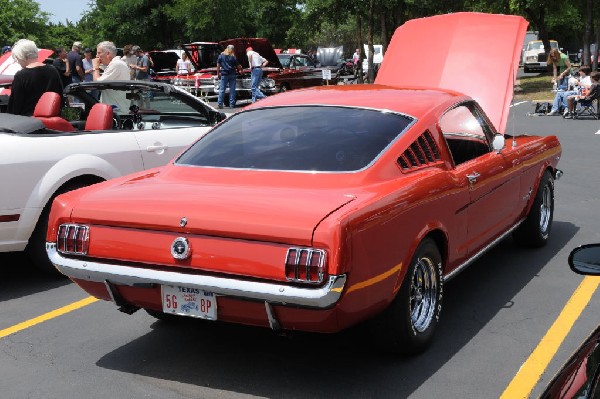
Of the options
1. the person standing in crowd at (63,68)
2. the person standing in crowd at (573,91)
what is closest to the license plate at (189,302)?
the person standing in crowd at (63,68)

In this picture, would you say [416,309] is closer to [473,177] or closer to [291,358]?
[291,358]

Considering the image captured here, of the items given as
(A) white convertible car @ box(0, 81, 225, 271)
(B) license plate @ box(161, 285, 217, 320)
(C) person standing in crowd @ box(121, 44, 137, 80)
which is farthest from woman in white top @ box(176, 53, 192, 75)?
(B) license plate @ box(161, 285, 217, 320)

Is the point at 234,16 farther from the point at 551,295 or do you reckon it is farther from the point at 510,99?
the point at 551,295

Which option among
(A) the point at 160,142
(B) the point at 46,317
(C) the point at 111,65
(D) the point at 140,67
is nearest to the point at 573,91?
(D) the point at 140,67

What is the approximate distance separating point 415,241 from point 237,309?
42.0 inches

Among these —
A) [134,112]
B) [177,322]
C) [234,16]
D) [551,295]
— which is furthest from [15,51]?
[234,16]

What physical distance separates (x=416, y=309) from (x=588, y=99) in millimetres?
16291

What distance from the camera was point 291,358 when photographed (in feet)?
15.5

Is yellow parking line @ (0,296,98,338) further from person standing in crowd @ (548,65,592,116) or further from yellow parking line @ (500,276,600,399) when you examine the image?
person standing in crowd @ (548,65,592,116)

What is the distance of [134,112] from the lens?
822 cm

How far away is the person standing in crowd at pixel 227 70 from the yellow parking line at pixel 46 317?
18.0m

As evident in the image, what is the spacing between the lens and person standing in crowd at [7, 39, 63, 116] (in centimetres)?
781

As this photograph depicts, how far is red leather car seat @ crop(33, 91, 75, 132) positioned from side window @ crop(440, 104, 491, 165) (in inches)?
136

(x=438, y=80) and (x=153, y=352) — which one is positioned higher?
(x=438, y=80)
